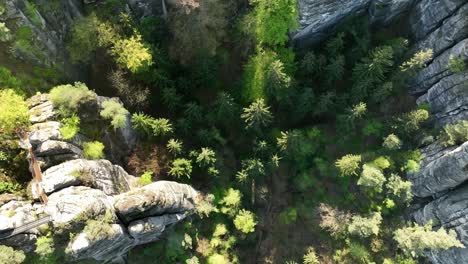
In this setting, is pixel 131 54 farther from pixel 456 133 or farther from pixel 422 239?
pixel 422 239

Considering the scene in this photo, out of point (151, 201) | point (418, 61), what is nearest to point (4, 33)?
point (151, 201)

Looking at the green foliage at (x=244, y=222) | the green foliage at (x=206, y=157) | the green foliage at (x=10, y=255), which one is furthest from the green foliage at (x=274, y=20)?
the green foliage at (x=10, y=255)

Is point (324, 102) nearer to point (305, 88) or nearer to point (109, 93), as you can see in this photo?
point (305, 88)

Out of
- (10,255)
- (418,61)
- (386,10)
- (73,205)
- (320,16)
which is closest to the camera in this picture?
(10,255)

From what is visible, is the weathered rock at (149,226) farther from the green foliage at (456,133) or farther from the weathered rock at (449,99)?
the weathered rock at (449,99)

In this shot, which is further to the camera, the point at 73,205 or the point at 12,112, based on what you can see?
the point at 12,112
